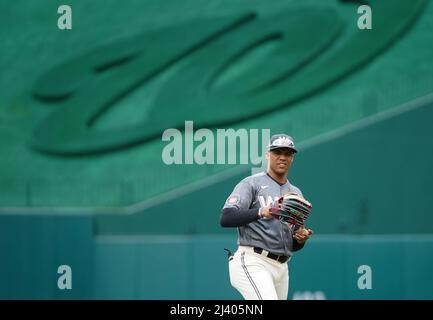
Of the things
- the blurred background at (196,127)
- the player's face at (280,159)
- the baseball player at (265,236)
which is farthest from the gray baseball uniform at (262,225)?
the blurred background at (196,127)

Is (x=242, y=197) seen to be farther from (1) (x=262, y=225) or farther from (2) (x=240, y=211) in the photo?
(1) (x=262, y=225)

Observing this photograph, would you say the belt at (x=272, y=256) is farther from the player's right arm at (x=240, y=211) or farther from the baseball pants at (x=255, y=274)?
the player's right arm at (x=240, y=211)

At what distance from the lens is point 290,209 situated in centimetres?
647

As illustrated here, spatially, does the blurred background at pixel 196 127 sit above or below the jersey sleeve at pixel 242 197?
above

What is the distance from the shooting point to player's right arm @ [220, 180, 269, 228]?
21.1 feet

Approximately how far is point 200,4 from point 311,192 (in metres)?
3.69

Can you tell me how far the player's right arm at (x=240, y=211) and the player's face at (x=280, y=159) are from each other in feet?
0.95

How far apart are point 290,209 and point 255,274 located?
581 millimetres

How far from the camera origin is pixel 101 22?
1472 cm

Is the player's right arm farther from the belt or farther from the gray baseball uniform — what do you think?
the belt

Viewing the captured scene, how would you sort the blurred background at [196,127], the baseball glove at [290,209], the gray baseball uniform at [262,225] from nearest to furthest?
the baseball glove at [290,209] → the gray baseball uniform at [262,225] → the blurred background at [196,127]

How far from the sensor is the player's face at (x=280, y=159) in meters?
6.72
